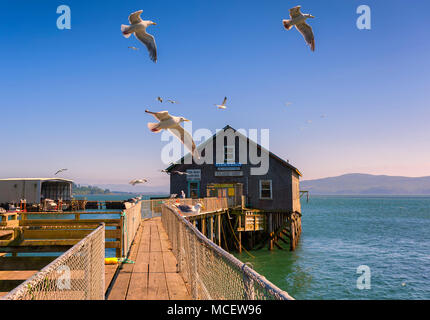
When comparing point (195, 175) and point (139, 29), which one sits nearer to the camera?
point (139, 29)

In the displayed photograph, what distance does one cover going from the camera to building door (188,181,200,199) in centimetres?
3122

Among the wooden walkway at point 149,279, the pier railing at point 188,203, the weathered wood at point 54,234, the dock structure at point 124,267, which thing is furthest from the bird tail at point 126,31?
the pier railing at point 188,203

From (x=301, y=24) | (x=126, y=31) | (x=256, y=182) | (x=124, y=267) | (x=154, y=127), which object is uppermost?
(x=301, y=24)

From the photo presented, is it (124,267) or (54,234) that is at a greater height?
(54,234)

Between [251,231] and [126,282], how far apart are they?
2321 cm

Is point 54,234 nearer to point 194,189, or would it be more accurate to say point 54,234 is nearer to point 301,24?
point 301,24

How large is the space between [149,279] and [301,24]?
10.4m

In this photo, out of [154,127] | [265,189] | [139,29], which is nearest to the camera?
[154,127]

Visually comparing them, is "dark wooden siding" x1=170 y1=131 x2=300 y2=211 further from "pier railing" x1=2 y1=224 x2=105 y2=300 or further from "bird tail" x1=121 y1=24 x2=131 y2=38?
"pier railing" x1=2 y1=224 x2=105 y2=300

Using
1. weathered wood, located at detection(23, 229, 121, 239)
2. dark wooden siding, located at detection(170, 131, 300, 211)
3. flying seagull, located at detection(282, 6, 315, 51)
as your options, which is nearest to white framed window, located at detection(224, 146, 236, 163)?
dark wooden siding, located at detection(170, 131, 300, 211)

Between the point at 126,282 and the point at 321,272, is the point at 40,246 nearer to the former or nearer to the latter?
the point at 126,282

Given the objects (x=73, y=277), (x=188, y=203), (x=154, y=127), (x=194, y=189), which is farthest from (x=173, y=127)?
(x=194, y=189)

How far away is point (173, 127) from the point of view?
34.3 ft
